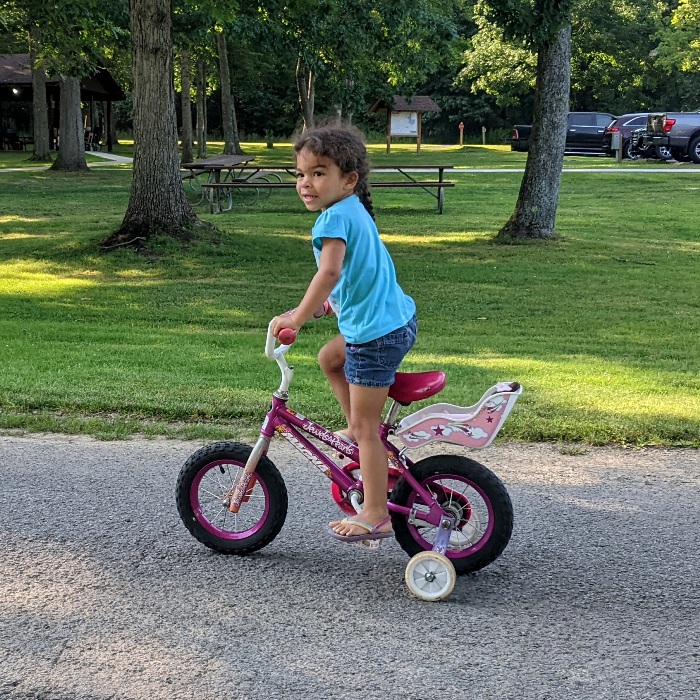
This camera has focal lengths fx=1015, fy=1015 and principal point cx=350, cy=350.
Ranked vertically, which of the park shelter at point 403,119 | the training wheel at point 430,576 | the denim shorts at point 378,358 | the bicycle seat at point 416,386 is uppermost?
the park shelter at point 403,119

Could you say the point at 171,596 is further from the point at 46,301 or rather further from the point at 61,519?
the point at 46,301

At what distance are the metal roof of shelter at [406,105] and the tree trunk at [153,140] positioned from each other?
36277 mm

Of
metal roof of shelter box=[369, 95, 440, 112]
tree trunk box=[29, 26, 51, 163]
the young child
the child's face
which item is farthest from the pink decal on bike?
metal roof of shelter box=[369, 95, 440, 112]

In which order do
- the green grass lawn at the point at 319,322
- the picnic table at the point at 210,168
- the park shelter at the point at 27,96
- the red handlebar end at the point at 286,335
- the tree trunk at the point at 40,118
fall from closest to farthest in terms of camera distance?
1. the red handlebar end at the point at 286,335
2. the green grass lawn at the point at 319,322
3. the picnic table at the point at 210,168
4. the tree trunk at the point at 40,118
5. the park shelter at the point at 27,96

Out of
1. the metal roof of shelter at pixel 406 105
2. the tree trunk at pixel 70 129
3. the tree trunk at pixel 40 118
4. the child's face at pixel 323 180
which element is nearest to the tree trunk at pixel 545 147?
the child's face at pixel 323 180

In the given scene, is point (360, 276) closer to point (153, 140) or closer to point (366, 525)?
point (366, 525)

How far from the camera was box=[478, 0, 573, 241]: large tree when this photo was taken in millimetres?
12766

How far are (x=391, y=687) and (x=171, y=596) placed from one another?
42.1 inches

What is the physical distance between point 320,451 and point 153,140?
1009 centimetres

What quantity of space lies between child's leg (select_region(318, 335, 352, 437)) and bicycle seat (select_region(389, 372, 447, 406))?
0.22 metres

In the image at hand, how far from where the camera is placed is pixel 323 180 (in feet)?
12.7

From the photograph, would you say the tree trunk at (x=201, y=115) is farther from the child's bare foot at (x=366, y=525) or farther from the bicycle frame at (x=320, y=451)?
the child's bare foot at (x=366, y=525)

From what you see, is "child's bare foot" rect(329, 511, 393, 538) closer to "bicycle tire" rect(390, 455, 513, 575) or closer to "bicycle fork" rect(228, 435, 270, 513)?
"bicycle tire" rect(390, 455, 513, 575)

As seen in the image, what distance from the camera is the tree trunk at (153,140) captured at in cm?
1309
